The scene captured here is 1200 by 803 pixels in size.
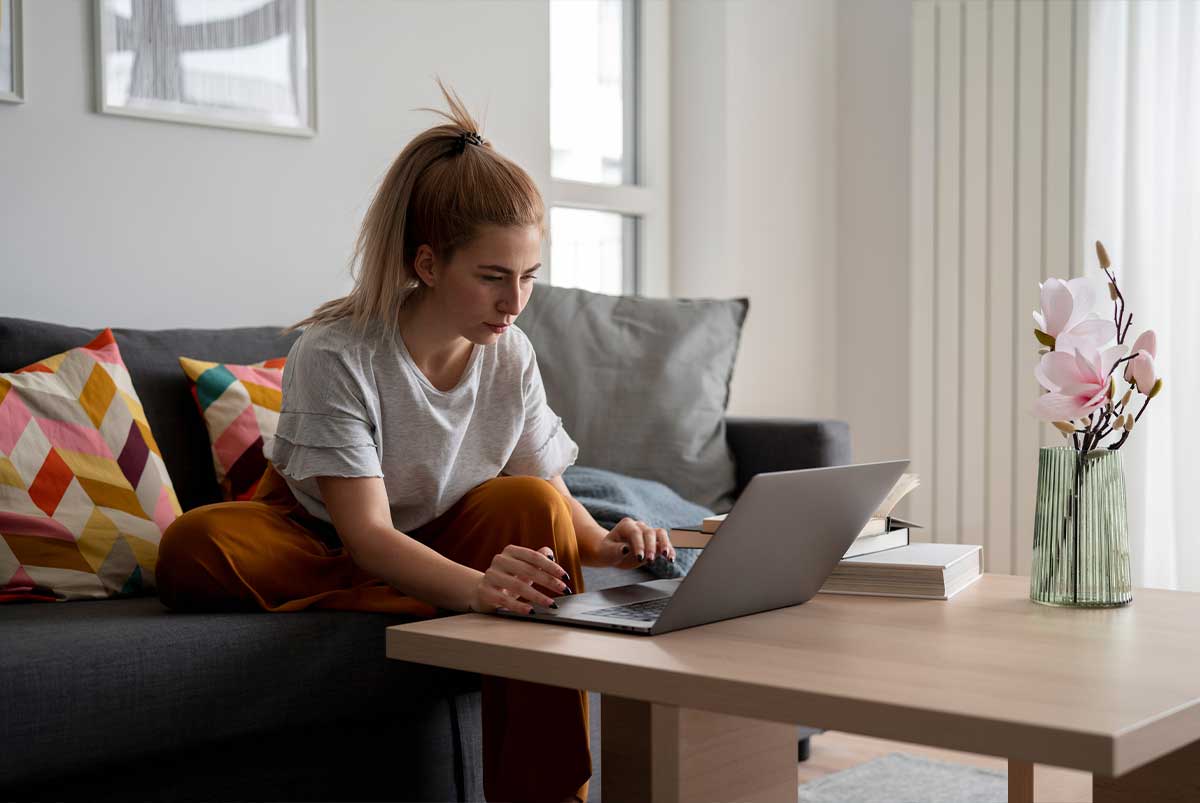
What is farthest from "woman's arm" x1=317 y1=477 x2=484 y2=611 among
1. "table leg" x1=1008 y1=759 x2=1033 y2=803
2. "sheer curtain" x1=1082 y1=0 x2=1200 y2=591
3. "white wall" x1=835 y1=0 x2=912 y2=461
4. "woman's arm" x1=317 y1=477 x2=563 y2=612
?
"white wall" x1=835 y1=0 x2=912 y2=461

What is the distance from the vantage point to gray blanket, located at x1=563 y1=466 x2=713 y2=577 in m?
2.07

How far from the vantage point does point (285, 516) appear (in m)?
1.65

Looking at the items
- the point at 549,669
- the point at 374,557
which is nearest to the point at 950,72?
the point at 374,557

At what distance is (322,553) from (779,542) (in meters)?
0.68

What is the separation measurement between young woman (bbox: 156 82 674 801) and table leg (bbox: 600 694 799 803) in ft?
0.95

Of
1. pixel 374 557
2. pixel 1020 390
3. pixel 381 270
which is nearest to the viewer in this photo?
pixel 374 557

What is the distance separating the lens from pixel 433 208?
1.55 meters

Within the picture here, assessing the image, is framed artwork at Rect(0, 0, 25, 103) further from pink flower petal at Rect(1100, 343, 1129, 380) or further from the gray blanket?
pink flower petal at Rect(1100, 343, 1129, 380)

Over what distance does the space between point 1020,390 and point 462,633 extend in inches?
101

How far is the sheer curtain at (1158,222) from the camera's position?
3002 mm

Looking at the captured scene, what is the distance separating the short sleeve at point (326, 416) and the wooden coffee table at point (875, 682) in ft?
1.09

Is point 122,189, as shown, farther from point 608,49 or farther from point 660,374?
point 608,49

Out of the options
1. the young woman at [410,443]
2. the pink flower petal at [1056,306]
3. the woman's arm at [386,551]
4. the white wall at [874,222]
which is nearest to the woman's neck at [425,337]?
the young woman at [410,443]

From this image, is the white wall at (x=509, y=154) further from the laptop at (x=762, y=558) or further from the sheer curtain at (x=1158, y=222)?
the laptop at (x=762, y=558)
